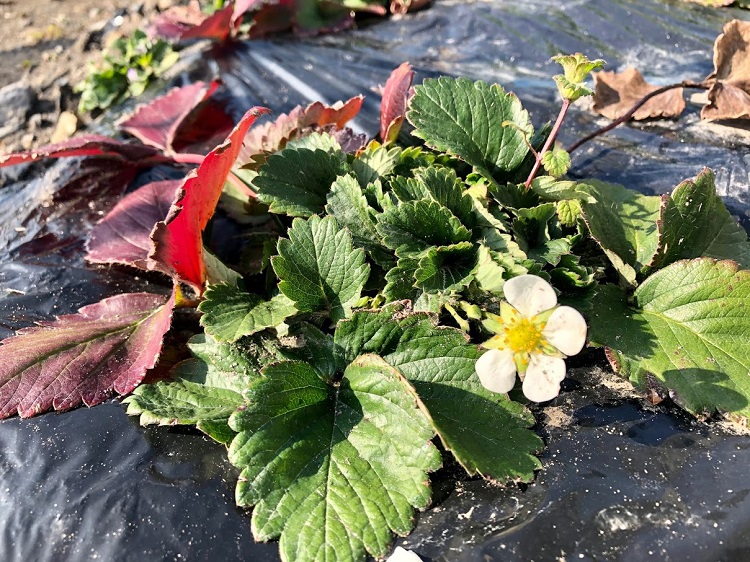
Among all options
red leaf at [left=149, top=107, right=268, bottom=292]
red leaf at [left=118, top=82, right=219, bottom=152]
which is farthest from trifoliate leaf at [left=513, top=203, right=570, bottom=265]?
red leaf at [left=118, top=82, right=219, bottom=152]

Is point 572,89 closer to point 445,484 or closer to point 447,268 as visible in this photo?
point 447,268

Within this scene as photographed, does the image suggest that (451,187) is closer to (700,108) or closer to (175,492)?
(175,492)

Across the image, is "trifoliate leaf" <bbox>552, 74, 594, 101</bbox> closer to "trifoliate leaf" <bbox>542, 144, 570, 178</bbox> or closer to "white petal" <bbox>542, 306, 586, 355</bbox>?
"trifoliate leaf" <bbox>542, 144, 570, 178</bbox>

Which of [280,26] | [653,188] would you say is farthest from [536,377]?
[280,26]

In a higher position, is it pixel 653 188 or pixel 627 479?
pixel 653 188

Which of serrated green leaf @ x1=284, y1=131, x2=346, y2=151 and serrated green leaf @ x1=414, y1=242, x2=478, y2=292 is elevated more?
serrated green leaf @ x1=284, y1=131, x2=346, y2=151
